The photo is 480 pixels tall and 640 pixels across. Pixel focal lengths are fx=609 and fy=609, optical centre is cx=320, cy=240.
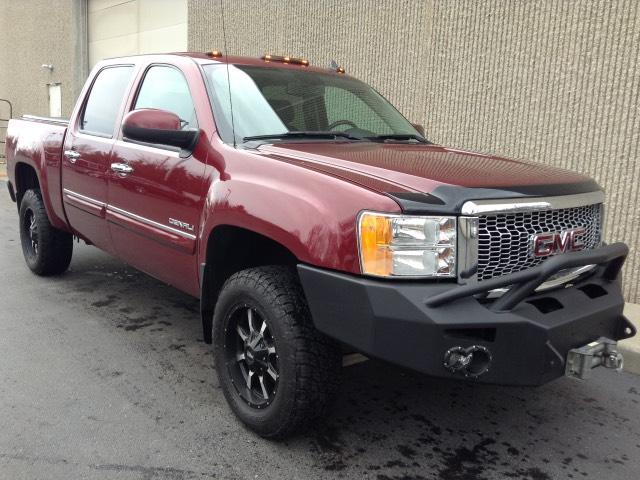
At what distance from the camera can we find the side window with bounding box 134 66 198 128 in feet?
11.9

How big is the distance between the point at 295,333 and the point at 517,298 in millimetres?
926

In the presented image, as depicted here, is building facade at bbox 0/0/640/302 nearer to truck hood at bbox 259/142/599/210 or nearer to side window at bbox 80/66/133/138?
side window at bbox 80/66/133/138

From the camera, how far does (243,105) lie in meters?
3.44

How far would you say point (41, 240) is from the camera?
17.7ft

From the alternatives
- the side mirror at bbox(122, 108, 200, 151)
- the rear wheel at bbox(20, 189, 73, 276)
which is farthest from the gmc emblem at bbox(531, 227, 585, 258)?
the rear wheel at bbox(20, 189, 73, 276)

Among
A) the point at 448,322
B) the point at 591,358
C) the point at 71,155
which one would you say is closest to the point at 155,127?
the point at 71,155

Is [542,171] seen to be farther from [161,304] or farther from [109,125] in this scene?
[161,304]

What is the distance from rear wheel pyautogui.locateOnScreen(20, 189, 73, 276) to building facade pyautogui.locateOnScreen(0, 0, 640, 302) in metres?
2.41

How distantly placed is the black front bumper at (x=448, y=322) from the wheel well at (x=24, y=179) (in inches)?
170

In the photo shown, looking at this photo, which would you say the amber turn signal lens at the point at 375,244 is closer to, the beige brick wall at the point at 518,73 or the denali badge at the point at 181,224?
the denali badge at the point at 181,224

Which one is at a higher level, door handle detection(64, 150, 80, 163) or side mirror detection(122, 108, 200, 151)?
side mirror detection(122, 108, 200, 151)

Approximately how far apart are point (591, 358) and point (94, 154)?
3.45 metres

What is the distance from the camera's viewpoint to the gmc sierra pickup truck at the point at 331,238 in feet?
7.71

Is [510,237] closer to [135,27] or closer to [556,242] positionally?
[556,242]
